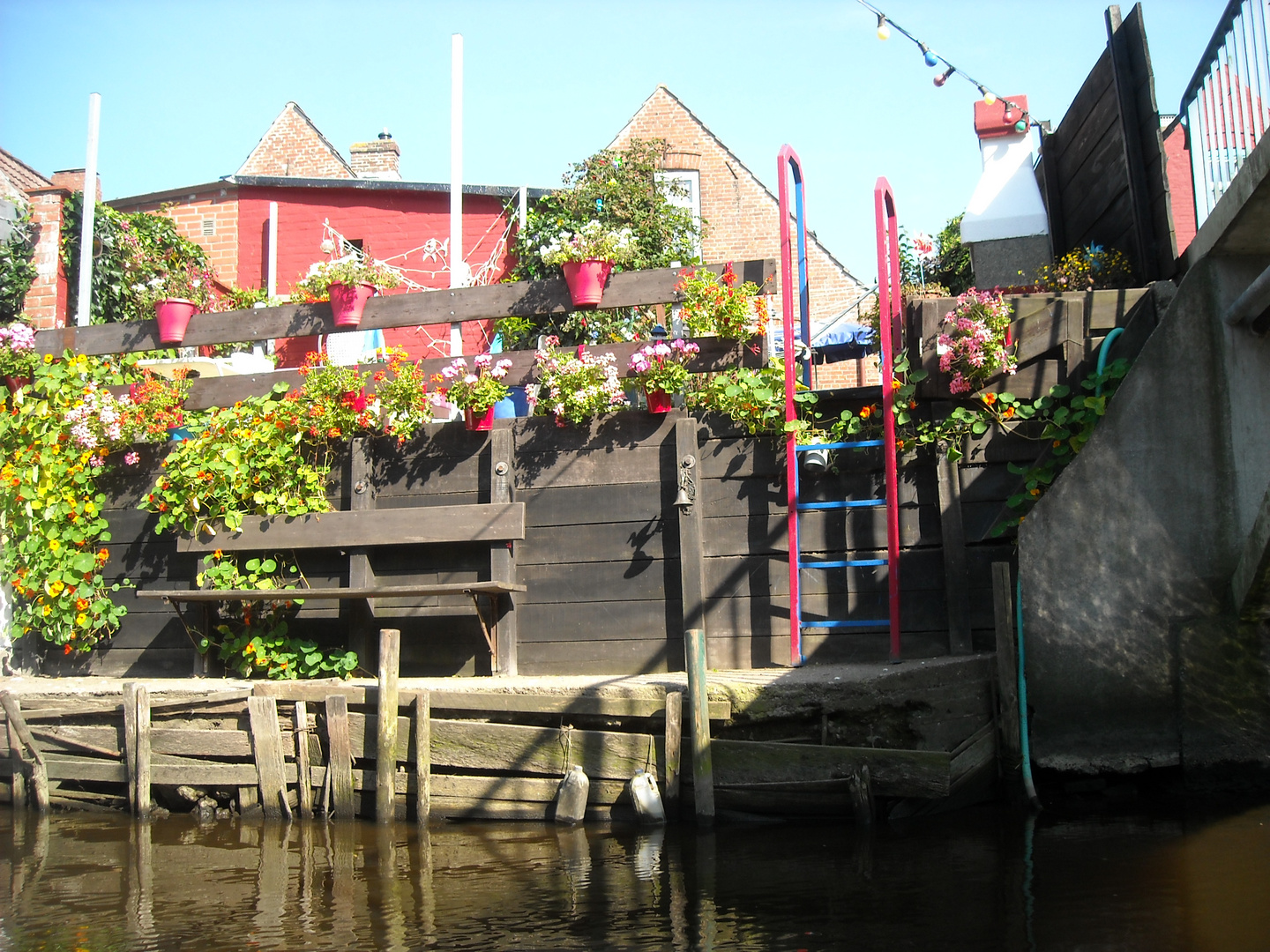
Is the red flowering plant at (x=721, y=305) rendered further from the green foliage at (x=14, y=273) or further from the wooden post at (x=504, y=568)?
the green foliage at (x=14, y=273)

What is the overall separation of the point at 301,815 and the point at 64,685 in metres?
2.07

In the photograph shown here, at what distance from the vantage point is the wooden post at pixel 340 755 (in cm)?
627

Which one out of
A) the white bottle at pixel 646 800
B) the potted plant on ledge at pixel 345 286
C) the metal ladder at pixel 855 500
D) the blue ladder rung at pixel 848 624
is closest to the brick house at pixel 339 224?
the potted plant on ledge at pixel 345 286

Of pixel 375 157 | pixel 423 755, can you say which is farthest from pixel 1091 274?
pixel 375 157

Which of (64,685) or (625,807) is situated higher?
(64,685)

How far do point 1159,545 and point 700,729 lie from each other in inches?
104

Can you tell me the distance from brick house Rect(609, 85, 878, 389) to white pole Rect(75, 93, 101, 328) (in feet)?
25.4

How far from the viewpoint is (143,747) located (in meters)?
6.53

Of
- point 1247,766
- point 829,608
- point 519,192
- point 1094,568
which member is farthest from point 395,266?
point 1247,766

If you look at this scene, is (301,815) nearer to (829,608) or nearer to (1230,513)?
(829,608)

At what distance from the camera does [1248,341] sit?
5.57m

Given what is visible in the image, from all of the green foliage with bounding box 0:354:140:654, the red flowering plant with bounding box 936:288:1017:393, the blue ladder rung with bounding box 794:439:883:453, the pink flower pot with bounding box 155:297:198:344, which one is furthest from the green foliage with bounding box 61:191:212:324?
the red flowering plant with bounding box 936:288:1017:393

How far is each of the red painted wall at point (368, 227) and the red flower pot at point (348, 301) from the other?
582 centimetres

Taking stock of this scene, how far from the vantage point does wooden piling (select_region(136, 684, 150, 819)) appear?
6.53m
